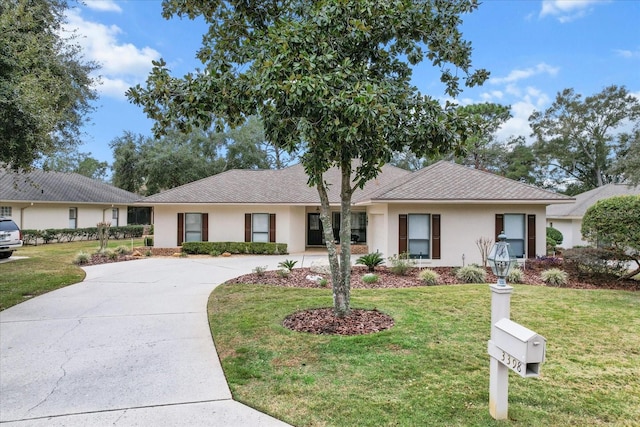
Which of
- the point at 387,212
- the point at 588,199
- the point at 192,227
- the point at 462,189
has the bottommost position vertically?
the point at 192,227

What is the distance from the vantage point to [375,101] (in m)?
4.42

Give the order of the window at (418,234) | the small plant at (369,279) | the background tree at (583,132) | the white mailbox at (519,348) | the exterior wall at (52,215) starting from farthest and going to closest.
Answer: the background tree at (583,132), the exterior wall at (52,215), the window at (418,234), the small plant at (369,279), the white mailbox at (519,348)

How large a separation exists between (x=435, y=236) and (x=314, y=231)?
28.8 feet

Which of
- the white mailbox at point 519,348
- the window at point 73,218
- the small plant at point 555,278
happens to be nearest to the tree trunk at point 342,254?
the white mailbox at point 519,348

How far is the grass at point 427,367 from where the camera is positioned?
11.2 ft

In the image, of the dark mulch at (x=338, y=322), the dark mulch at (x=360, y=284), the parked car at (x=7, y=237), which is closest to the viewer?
the dark mulch at (x=338, y=322)

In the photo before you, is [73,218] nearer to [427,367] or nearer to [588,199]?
[427,367]

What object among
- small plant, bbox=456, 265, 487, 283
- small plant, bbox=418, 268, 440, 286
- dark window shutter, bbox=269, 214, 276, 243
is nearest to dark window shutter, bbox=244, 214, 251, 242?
dark window shutter, bbox=269, 214, 276, 243

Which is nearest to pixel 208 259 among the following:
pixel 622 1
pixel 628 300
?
pixel 628 300

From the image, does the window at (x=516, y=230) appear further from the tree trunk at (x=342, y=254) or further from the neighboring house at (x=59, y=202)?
the neighboring house at (x=59, y=202)

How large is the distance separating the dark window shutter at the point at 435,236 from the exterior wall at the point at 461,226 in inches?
5.9

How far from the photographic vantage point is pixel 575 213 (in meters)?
21.4

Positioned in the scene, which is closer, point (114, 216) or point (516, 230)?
point (516, 230)

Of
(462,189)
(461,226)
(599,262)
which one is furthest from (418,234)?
(599,262)
